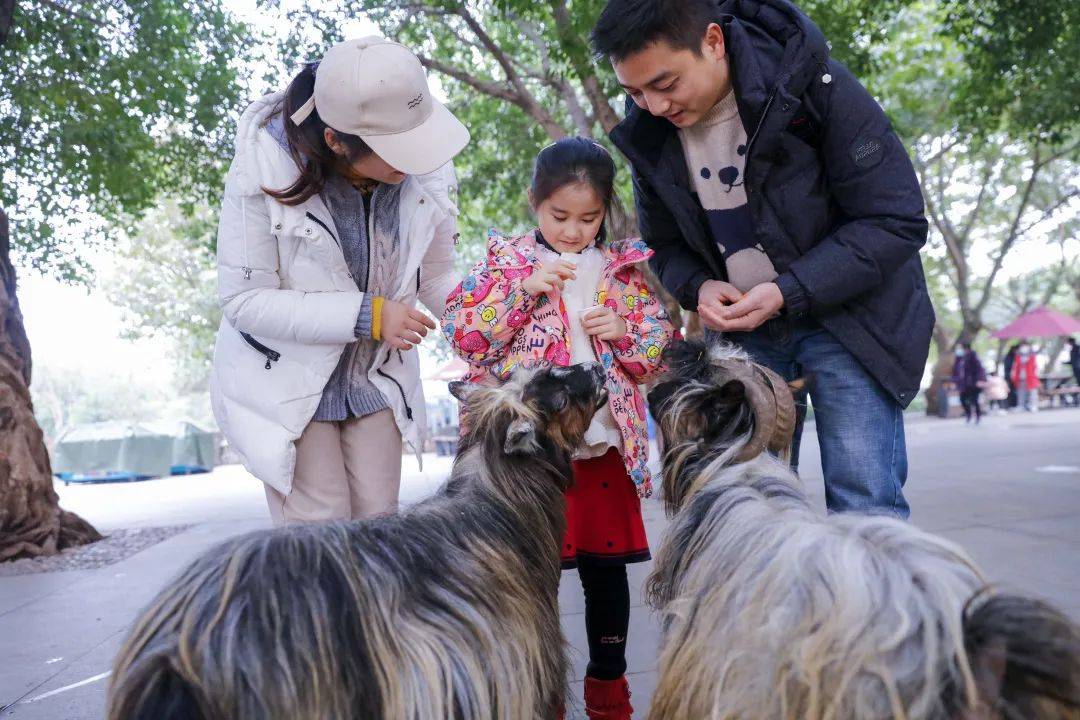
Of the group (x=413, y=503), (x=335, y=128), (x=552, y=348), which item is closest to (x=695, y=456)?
(x=552, y=348)

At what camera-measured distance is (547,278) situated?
317 cm

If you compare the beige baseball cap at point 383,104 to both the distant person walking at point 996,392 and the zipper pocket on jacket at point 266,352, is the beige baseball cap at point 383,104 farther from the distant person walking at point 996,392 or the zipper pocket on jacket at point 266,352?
the distant person walking at point 996,392

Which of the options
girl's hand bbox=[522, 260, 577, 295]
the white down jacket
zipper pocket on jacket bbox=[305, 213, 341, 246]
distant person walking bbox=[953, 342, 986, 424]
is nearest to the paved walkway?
the white down jacket

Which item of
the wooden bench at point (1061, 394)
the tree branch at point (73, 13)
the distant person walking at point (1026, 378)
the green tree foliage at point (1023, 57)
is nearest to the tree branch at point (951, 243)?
the distant person walking at point (1026, 378)

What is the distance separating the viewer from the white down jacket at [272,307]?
3.18m

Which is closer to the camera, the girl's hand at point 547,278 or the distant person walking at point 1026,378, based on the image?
the girl's hand at point 547,278

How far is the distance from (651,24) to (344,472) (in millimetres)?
1950

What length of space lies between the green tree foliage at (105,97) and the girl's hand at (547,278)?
10.1 m

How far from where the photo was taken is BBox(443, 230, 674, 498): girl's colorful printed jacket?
10.8ft

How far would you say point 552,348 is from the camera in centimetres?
330

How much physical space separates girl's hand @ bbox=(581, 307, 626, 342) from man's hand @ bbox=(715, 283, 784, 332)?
0.39 metres

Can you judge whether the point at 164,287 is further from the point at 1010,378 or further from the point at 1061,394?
the point at 1061,394

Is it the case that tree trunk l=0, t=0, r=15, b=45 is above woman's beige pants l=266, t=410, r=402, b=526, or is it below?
above

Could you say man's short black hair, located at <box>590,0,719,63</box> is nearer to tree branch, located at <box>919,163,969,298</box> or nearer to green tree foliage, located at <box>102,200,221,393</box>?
tree branch, located at <box>919,163,969,298</box>
